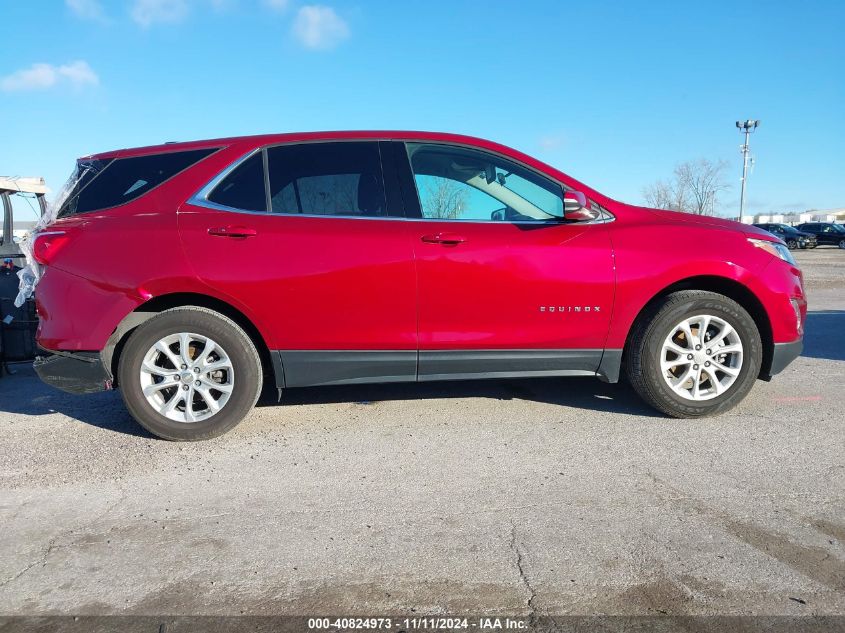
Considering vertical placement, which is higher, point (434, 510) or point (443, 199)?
point (443, 199)

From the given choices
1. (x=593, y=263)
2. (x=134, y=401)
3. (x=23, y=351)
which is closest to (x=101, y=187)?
(x=134, y=401)

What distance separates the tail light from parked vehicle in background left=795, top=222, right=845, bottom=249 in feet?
165

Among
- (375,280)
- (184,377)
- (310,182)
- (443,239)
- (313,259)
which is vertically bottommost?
(184,377)

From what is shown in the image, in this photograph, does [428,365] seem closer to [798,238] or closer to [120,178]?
[120,178]

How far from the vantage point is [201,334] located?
3.69 meters

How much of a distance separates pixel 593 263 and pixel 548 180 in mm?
648

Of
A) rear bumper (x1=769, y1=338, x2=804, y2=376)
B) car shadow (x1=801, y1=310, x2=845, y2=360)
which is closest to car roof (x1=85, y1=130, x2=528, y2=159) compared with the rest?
rear bumper (x1=769, y1=338, x2=804, y2=376)

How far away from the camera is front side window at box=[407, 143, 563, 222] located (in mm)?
3906

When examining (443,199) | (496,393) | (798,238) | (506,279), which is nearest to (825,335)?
(496,393)

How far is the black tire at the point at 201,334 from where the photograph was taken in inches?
144

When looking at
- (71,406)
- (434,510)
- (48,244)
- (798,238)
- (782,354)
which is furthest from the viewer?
(798,238)

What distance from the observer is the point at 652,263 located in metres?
3.84

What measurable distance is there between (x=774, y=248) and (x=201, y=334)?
382 centimetres

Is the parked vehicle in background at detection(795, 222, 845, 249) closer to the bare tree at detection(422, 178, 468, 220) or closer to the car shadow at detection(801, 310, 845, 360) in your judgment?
the car shadow at detection(801, 310, 845, 360)
